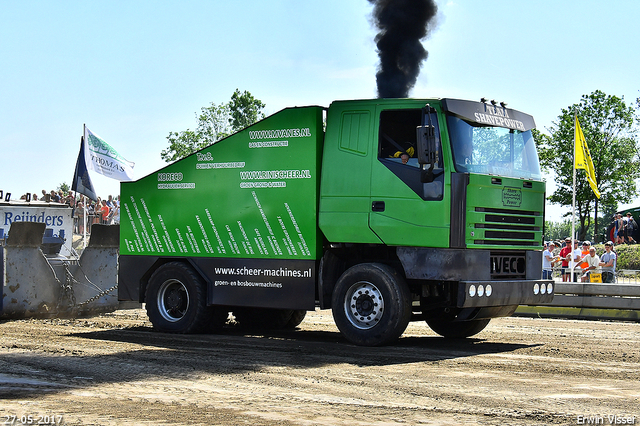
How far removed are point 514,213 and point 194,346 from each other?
4524 millimetres

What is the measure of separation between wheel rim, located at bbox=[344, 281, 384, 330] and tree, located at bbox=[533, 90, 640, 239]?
37.5m

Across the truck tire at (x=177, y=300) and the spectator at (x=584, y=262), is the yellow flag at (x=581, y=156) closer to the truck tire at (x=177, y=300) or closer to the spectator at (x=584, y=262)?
the spectator at (x=584, y=262)

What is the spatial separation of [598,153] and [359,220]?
39.6 metres

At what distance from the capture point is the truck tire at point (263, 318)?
41.1 ft

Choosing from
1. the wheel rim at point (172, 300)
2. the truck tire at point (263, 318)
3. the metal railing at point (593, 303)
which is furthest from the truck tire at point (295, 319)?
the metal railing at point (593, 303)

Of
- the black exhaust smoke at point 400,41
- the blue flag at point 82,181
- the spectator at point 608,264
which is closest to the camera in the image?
the black exhaust smoke at point 400,41

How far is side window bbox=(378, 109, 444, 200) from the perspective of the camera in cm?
952

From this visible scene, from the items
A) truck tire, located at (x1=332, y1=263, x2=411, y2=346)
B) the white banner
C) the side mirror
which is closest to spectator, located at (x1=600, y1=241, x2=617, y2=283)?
truck tire, located at (x1=332, y1=263, x2=411, y2=346)

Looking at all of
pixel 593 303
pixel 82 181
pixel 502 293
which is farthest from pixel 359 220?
pixel 82 181

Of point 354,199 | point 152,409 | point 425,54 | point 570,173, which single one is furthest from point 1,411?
point 570,173

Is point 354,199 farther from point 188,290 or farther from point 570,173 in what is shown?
point 570,173

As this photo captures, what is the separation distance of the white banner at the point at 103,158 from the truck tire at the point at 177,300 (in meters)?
11.3

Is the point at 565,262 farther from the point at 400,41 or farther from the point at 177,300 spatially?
the point at 177,300

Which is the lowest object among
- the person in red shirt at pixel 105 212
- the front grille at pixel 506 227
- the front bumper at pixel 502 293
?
the front bumper at pixel 502 293
